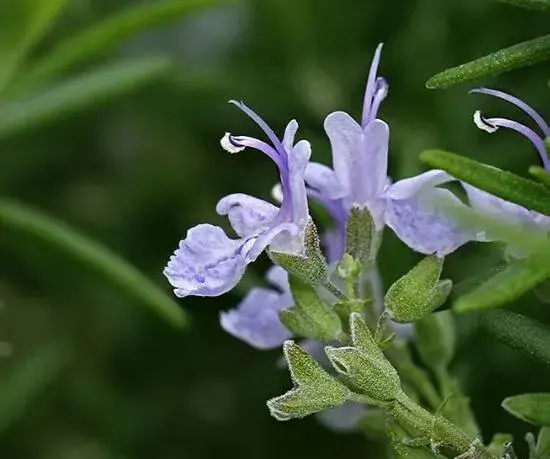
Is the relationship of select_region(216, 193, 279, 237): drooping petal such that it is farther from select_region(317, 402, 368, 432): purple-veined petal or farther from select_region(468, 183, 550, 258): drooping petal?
select_region(317, 402, 368, 432): purple-veined petal

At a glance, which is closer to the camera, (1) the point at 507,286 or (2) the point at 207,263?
(1) the point at 507,286

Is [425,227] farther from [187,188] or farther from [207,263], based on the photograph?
[187,188]

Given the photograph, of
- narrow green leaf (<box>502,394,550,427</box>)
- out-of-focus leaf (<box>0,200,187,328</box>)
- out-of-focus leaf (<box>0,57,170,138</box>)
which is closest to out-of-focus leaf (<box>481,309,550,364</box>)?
narrow green leaf (<box>502,394,550,427</box>)

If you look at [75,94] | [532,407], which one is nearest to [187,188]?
[75,94]

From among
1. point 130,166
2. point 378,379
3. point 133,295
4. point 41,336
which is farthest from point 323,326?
point 130,166

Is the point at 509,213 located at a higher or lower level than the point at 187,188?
lower

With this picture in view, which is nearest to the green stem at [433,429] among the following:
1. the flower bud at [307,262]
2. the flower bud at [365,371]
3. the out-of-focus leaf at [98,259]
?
the flower bud at [365,371]

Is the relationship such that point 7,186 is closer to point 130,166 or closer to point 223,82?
point 130,166
